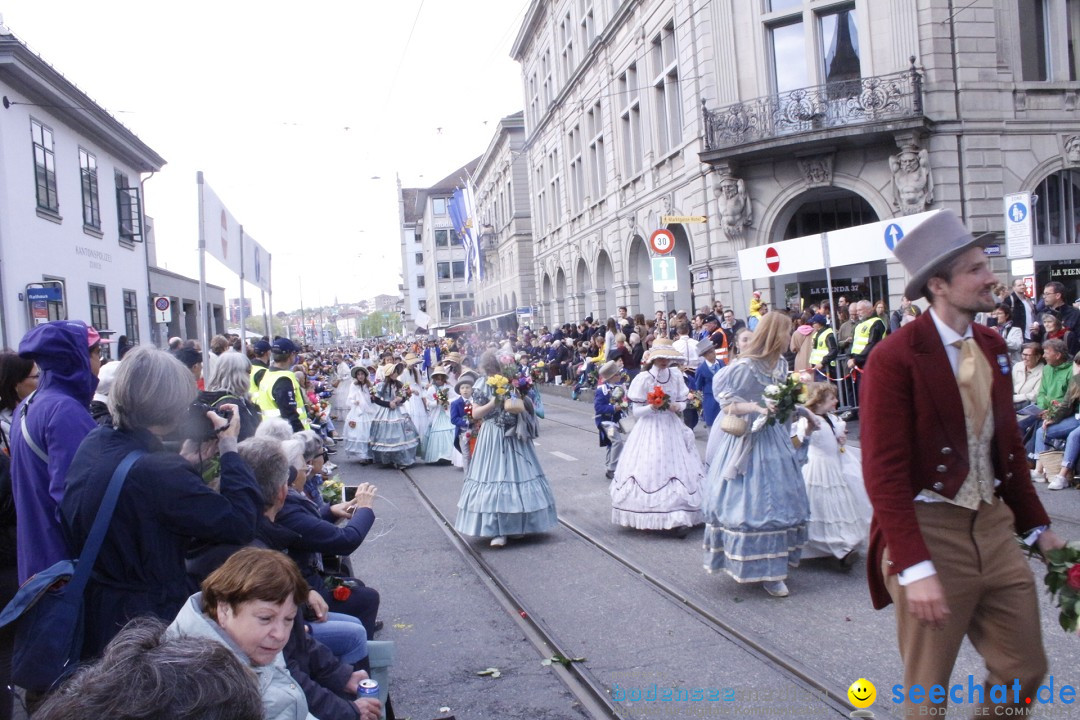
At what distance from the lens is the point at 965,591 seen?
2926 millimetres

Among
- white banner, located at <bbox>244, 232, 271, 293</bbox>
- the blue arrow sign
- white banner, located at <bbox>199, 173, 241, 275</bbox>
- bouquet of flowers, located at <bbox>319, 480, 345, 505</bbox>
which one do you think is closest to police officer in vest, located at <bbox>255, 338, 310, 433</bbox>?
white banner, located at <bbox>199, 173, 241, 275</bbox>

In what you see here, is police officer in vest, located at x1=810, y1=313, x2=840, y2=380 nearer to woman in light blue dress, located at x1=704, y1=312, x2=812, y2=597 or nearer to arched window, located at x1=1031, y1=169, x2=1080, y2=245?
woman in light blue dress, located at x1=704, y1=312, x2=812, y2=597

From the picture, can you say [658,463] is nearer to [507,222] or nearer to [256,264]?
[256,264]

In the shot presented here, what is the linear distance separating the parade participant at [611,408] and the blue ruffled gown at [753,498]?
4090 mm

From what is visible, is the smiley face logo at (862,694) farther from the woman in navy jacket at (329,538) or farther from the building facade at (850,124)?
the building facade at (850,124)

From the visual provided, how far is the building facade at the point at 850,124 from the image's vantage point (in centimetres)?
1934

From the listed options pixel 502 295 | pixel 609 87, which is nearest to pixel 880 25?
pixel 609 87

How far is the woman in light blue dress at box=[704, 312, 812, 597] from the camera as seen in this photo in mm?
6000

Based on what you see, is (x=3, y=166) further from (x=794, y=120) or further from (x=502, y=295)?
(x=502, y=295)

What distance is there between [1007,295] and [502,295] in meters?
48.9

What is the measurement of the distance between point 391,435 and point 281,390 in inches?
223

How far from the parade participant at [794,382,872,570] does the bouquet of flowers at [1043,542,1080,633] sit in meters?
3.37

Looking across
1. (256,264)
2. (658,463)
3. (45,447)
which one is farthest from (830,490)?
(256,264)

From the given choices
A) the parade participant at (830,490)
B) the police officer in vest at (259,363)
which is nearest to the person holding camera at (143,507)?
the parade participant at (830,490)
